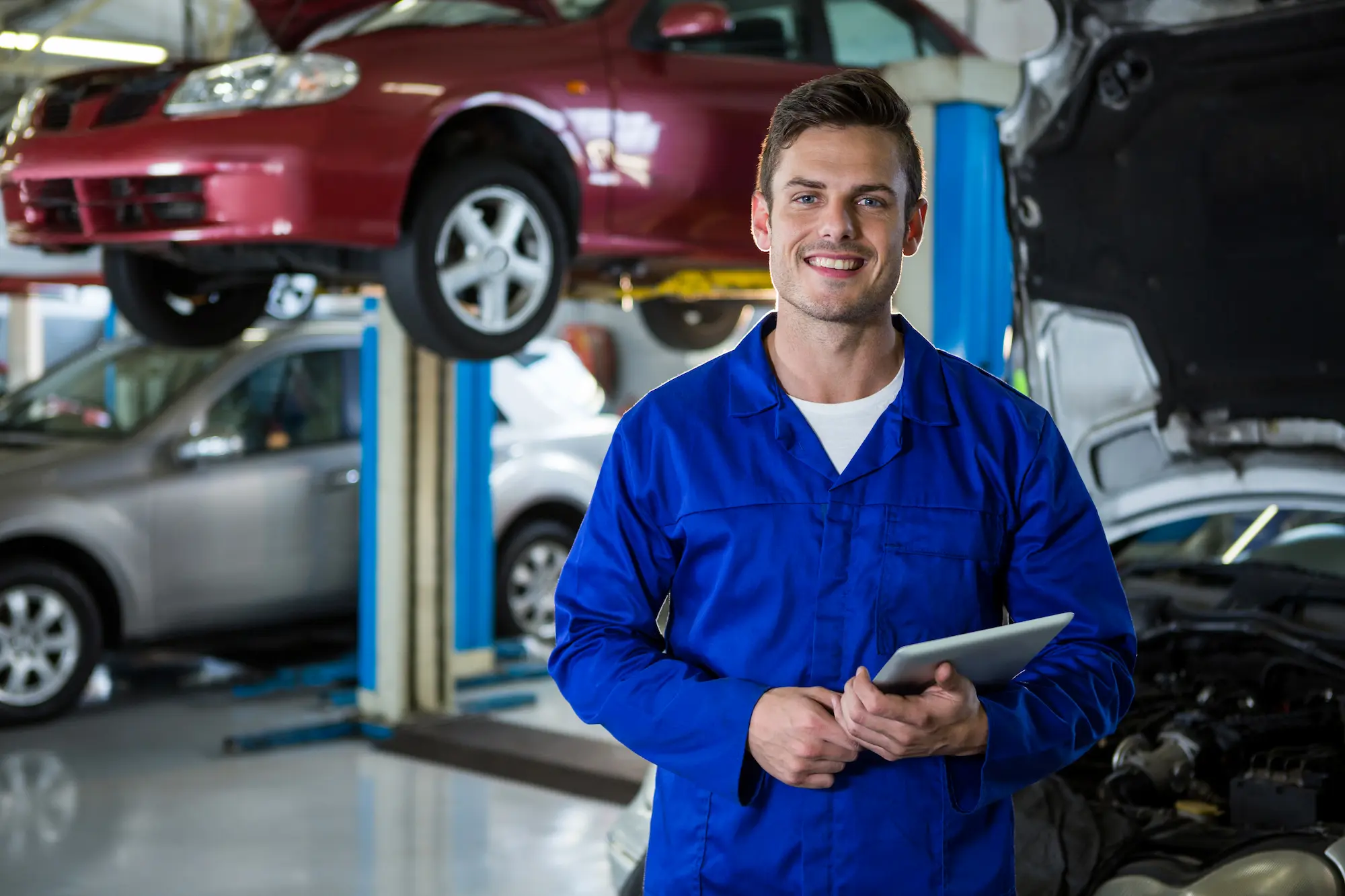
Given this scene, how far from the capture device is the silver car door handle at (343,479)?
18.4ft

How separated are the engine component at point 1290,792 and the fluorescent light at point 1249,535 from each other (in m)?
0.71

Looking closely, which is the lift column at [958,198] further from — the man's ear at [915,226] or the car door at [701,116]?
the man's ear at [915,226]

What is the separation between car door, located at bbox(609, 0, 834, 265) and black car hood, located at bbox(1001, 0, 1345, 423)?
5.31 feet

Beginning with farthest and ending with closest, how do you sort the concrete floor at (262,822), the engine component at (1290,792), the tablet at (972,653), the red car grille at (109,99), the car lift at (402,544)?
the car lift at (402,544), the red car grille at (109,99), the concrete floor at (262,822), the engine component at (1290,792), the tablet at (972,653)

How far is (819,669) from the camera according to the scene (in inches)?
55.3

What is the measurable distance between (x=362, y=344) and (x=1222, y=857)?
156 inches

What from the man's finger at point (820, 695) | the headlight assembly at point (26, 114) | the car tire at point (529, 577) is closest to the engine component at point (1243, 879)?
the man's finger at point (820, 695)

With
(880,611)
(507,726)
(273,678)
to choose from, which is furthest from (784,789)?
(273,678)

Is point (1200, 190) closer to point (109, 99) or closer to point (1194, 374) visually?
point (1194, 374)

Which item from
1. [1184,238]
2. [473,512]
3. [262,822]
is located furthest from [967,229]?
[473,512]

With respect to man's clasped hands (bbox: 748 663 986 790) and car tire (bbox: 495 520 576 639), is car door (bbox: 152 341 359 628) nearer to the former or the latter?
car tire (bbox: 495 520 576 639)

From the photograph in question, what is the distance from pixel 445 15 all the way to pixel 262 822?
7.57 ft

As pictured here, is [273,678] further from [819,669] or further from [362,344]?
[819,669]

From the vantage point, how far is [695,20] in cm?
390
